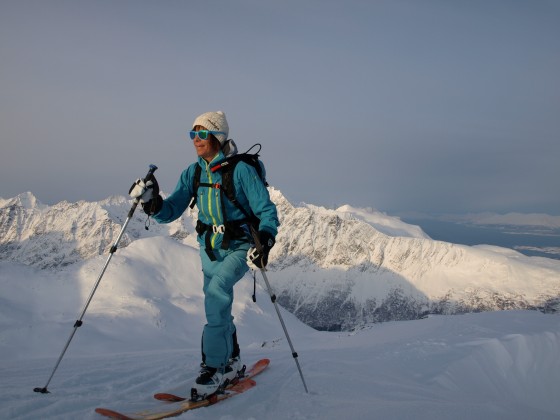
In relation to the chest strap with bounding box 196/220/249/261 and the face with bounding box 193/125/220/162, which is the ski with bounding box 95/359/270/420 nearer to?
the chest strap with bounding box 196/220/249/261

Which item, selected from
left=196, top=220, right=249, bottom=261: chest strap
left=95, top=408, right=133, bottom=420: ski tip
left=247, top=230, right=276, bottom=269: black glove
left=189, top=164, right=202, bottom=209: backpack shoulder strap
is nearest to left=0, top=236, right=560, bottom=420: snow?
left=95, top=408, right=133, bottom=420: ski tip

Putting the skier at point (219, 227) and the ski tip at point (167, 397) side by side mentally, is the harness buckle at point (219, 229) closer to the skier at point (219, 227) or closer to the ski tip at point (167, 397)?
the skier at point (219, 227)

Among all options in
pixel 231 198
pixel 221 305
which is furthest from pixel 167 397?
pixel 231 198

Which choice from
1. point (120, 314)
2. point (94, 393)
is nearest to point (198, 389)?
point (94, 393)

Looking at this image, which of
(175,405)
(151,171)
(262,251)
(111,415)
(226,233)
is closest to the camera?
(111,415)

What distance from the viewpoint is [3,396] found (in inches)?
201

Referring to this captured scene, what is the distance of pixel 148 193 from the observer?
6379 millimetres

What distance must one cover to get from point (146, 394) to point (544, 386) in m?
7.65

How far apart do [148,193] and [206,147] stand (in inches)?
42.8

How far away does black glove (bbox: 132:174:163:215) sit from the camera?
20.5ft

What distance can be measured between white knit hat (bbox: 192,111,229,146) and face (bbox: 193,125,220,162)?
8 cm

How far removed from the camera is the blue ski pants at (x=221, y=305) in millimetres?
6074

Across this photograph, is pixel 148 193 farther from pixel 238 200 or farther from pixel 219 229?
pixel 238 200

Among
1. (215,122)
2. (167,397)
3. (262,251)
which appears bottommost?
(167,397)
